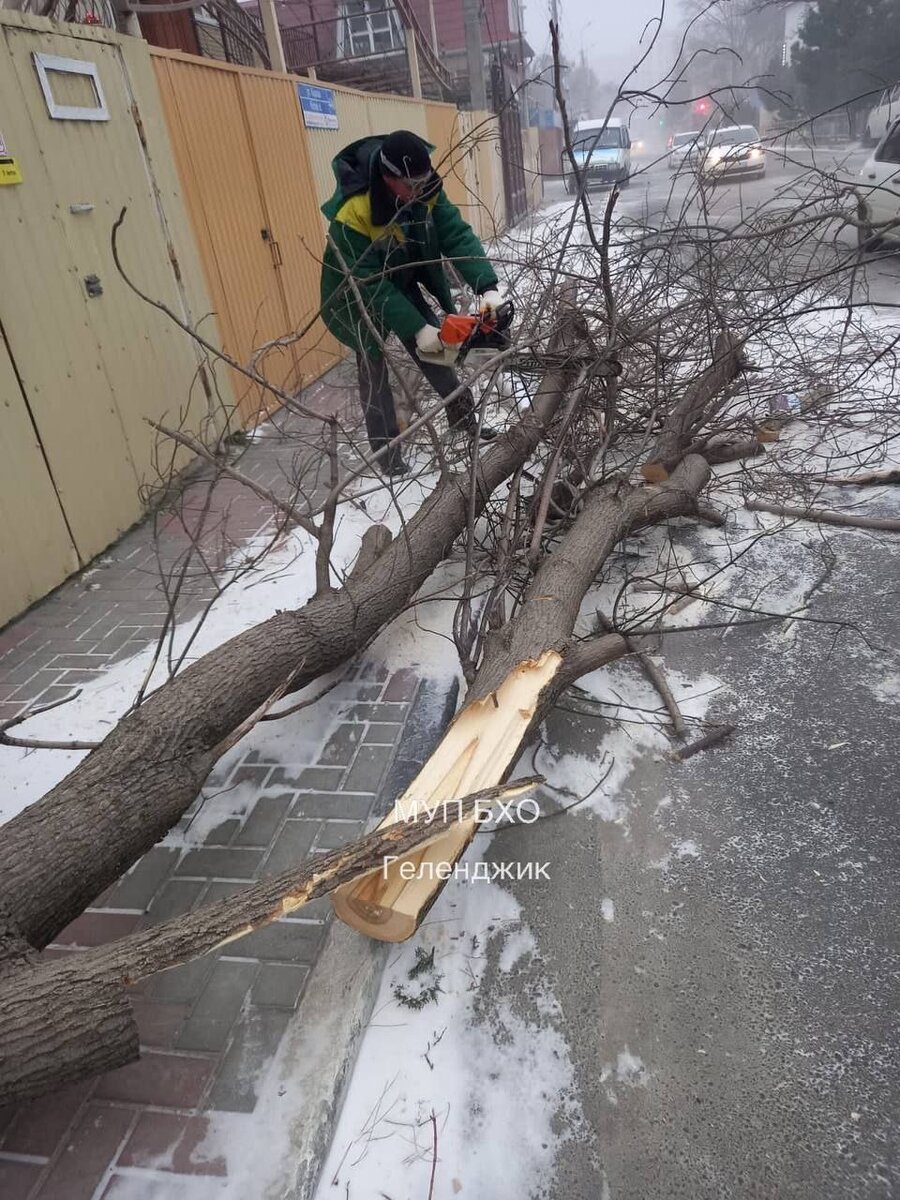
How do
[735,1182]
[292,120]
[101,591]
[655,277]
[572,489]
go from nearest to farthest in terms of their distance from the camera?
1. [735,1182]
2. [572,489]
3. [101,591]
4. [655,277]
5. [292,120]

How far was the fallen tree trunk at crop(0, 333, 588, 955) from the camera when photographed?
1.83m

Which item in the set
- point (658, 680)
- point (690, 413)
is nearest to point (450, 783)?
point (658, 680)

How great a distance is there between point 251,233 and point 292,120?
5.27ft

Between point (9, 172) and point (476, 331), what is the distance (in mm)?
2294

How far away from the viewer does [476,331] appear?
156 inches

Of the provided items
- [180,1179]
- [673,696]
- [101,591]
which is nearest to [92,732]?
[101,591]

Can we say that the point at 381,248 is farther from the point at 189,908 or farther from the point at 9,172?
the point at 189,908

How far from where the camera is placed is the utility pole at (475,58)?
49.7ft

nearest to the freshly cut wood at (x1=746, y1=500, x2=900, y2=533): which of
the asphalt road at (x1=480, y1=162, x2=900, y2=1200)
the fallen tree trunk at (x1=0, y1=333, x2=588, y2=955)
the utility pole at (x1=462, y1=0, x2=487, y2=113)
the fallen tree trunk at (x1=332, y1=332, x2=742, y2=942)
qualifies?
the fallen tree trunk at (x1=332, y1=332, x2=742, y2=942)

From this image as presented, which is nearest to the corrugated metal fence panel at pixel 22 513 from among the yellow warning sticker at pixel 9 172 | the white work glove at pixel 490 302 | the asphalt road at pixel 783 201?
the yellow warning sticker at pixel 9 172

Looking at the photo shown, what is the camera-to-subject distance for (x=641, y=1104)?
1656 millimetres

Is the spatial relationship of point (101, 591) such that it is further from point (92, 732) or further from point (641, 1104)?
point (641, 1104)

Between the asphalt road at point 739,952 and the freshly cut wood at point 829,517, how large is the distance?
4.05 ft

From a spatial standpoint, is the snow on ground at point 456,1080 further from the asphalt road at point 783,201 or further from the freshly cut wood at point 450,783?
the asphalt road at point 783,201
